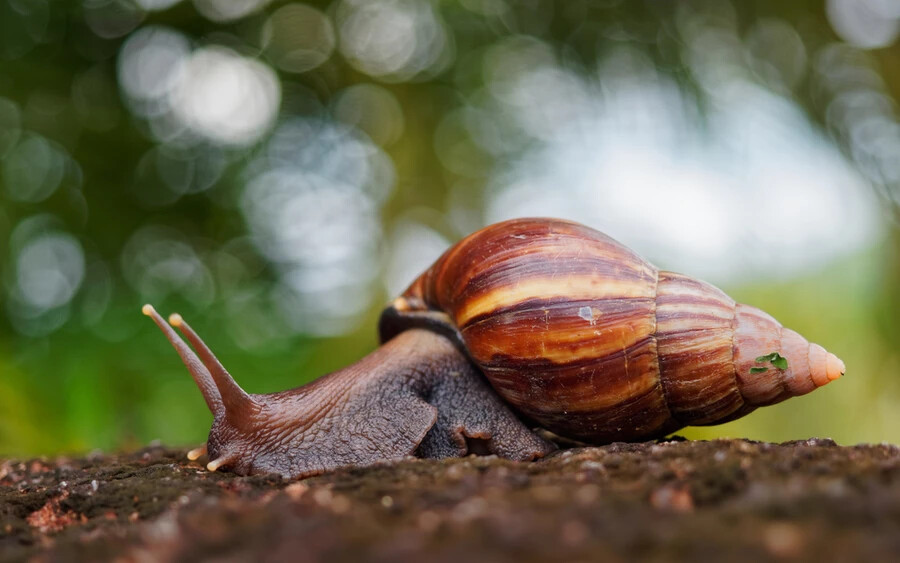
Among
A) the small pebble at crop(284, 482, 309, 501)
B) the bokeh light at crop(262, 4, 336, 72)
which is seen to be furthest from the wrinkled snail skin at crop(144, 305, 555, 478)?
the bokeh light at crop(262, 4, 336, 72)

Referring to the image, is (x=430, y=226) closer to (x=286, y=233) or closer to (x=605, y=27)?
(x=286, y=233)

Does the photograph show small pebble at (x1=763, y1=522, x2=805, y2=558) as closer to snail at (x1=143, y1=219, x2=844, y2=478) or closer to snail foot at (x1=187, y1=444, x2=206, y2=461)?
snail at (x1=143, y1=219, x2=844, y2=478)

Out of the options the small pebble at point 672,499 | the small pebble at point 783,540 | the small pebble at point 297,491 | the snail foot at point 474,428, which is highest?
the small pebble at point 783,540

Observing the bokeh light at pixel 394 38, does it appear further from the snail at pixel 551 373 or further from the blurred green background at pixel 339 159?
the snail at pixel 551 373

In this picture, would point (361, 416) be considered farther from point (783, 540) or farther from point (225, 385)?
point (783, 540)

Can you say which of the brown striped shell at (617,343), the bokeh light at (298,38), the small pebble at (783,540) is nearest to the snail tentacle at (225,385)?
the brown striped shell at (617,343)

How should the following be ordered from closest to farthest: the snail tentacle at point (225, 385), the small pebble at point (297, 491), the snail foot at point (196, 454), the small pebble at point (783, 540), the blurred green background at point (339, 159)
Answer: the small pebble at point (783, 540) → the small pebble at point (297, 491) → the snail tentacle at point (225, 385) → the snail foot at point (196, 454) → the blurred green background at point (339, 159)

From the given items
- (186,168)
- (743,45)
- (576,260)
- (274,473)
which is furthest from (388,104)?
(274,473)

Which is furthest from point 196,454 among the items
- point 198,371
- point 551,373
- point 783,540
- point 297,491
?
point 783,540
